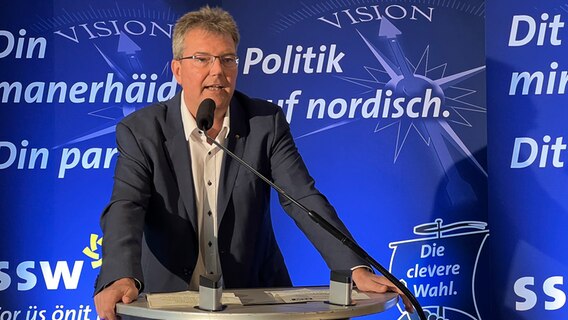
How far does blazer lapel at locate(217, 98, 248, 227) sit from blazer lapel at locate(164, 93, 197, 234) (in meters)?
0.08

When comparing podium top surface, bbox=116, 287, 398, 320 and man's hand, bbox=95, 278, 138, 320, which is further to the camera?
man's hand, bbox=95, 278, 138, 320

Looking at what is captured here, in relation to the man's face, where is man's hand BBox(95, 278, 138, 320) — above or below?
below

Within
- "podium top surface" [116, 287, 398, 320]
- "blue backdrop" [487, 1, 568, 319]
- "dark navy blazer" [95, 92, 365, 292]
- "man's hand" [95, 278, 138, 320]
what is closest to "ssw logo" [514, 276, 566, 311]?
"blue backdrop" [487, 1, 568, 319]

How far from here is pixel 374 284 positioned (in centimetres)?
225

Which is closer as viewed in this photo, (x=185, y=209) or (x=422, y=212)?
(x=185, y=209)

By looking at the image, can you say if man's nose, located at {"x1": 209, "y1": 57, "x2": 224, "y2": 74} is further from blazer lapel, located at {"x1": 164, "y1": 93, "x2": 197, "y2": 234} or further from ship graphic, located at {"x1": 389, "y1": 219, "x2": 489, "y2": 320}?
ship graphic, located at {"x1": 389, "y1": 219, "x2": 489, "y2": 320}

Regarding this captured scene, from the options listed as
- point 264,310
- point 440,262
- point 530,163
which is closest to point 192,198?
point 264,310

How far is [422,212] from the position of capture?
4355 mm

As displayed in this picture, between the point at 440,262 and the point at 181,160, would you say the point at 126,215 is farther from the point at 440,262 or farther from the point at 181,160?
the point at 440,262

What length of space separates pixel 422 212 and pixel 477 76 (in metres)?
0.72

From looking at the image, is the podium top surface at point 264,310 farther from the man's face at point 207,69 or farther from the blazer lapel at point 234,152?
the man's face at point 207,69

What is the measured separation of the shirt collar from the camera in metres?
2.59

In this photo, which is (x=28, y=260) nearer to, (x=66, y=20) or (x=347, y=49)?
(x=66, y=20)

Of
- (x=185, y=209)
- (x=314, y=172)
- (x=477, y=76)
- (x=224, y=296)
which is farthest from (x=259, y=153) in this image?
(x=477, y=76)
